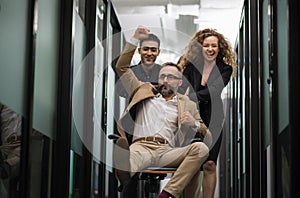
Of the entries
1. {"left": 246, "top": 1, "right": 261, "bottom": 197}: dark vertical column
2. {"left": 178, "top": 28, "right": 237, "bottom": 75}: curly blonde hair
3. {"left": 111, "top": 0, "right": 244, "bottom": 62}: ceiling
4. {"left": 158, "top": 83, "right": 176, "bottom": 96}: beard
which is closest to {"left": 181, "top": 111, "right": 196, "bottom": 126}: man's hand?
{"left": 158, "top": 83, "right": 176, "bottom": 96}: beard

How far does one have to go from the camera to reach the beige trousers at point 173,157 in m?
4.52

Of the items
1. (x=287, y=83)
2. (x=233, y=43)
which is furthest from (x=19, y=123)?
(x=233, y=43)

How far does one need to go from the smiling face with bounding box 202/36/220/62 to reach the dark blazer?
13cm

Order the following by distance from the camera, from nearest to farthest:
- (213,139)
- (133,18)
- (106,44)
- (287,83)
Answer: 1. (287,83)
2. (213,139)
3. (106,44)
4. (133,18)

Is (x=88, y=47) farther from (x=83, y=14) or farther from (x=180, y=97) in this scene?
(x=180, y=97)

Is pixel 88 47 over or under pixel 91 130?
over

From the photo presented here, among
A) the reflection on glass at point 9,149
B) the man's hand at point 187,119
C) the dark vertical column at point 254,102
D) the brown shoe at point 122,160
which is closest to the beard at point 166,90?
the man's hand at point 187,119

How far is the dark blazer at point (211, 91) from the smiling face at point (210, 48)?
0.13 metres

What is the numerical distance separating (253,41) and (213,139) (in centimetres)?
87

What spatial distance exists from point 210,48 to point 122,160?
126cm

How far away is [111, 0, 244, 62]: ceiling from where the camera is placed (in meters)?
6.09

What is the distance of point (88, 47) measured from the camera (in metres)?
4.73
